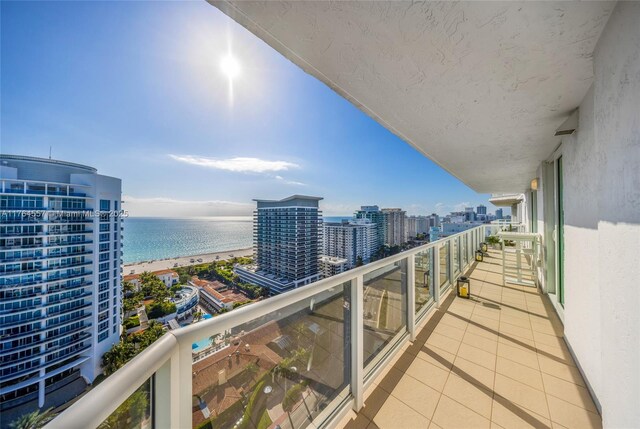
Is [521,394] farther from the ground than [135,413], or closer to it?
closer to it

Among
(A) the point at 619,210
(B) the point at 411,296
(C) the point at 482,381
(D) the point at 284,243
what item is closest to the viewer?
(A) the point at 619,210

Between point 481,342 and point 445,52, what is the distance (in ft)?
9.96

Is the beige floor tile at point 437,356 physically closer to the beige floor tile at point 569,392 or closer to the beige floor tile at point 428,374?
the beige floor tile at point 428,374

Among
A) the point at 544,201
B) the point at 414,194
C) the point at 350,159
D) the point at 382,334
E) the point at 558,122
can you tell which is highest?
the point at 350,159

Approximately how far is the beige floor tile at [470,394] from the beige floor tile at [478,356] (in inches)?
14.5

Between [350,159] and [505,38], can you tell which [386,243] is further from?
[505,38]

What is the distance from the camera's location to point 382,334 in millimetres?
2256

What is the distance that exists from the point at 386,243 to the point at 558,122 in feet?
97.8

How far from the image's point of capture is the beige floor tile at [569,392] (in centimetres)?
183

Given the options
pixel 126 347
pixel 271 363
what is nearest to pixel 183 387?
pixel 271 363

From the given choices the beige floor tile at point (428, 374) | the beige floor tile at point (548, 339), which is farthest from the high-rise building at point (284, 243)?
the beige floor tile at point (428, 374)

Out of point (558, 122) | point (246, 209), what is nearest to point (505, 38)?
point (558, 122)

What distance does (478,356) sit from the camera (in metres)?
2.42

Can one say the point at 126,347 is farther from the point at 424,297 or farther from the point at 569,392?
the point at 569,392
